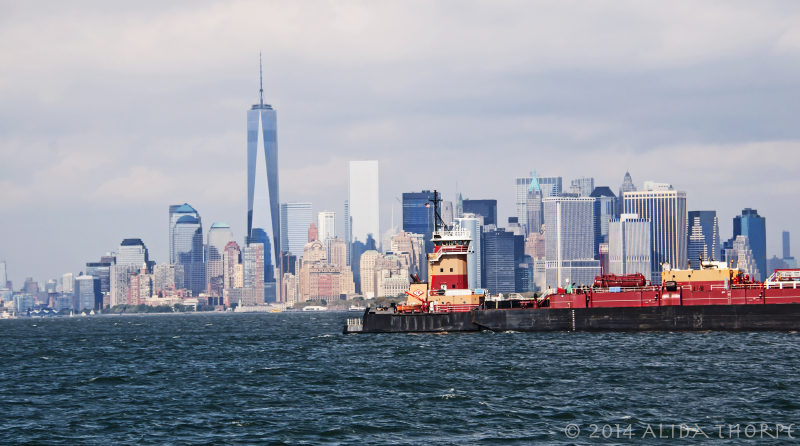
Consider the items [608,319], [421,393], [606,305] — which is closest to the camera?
[421,393]

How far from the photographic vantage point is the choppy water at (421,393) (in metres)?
36.4

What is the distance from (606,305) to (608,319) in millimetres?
1386

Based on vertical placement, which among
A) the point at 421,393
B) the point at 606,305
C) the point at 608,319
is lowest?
the point at 421,393

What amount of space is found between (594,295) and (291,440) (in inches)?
1960

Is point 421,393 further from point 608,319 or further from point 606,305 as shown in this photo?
point 606,305

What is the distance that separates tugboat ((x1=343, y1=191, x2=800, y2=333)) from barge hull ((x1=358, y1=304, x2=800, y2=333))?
8 cm

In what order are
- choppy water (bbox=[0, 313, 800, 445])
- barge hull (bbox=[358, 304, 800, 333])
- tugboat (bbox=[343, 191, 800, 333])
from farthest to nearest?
tugboat (bbox=[343, 191, 800, 333]) → barge hull (bbox=[358, 304, 800, 333]) → choppy water (bbox=[0, 313, 800, 445])

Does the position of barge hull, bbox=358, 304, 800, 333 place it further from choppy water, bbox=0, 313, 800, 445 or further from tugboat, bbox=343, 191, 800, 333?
choppy water, bbox=0, 313, 800, 445

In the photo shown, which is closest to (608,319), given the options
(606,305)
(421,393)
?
(606,305)

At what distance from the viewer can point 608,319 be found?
258ft

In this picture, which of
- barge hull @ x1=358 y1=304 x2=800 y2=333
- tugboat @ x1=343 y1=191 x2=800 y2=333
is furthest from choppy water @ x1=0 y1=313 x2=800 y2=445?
tugboat @ x1=343 y1=191 x2=800 y2=333

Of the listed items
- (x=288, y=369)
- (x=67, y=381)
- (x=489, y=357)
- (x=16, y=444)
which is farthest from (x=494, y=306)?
(x=16, y=444)

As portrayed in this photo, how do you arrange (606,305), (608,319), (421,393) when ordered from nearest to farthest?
(421,393) < (608,319) < (606,305)

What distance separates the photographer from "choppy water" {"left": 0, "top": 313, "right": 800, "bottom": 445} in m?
36.4
